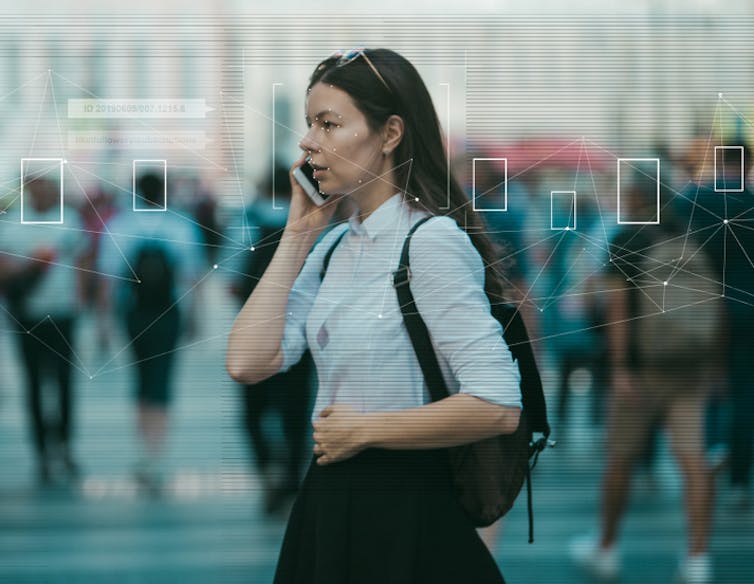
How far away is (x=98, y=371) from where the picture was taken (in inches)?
136

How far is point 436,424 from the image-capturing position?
123 inches

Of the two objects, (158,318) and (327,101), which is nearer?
(327,101)

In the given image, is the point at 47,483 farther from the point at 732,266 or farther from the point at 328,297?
the point at 732,266

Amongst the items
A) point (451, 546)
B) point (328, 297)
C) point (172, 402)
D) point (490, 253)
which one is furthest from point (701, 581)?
point (172, 402)

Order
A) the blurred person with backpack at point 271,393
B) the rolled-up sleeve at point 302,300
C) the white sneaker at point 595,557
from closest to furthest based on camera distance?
1. the rolled-up sleeve at point 302,300
2. the blurred person with backpack at point 271,393
3. the white sneaker at point 595,557

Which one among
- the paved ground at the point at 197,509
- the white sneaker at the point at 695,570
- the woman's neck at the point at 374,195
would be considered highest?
the woman's neck at the point at 374,195

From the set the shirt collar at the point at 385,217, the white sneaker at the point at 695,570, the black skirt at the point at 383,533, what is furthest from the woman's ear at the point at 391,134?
the white sneaker at the point at 695,570

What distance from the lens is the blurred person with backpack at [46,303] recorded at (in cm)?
345

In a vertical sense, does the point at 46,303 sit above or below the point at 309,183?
below

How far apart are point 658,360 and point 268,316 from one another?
1.16 m

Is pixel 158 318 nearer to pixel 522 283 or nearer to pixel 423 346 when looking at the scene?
pixel 423 346

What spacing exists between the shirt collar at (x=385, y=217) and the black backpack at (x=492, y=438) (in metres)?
0.07
